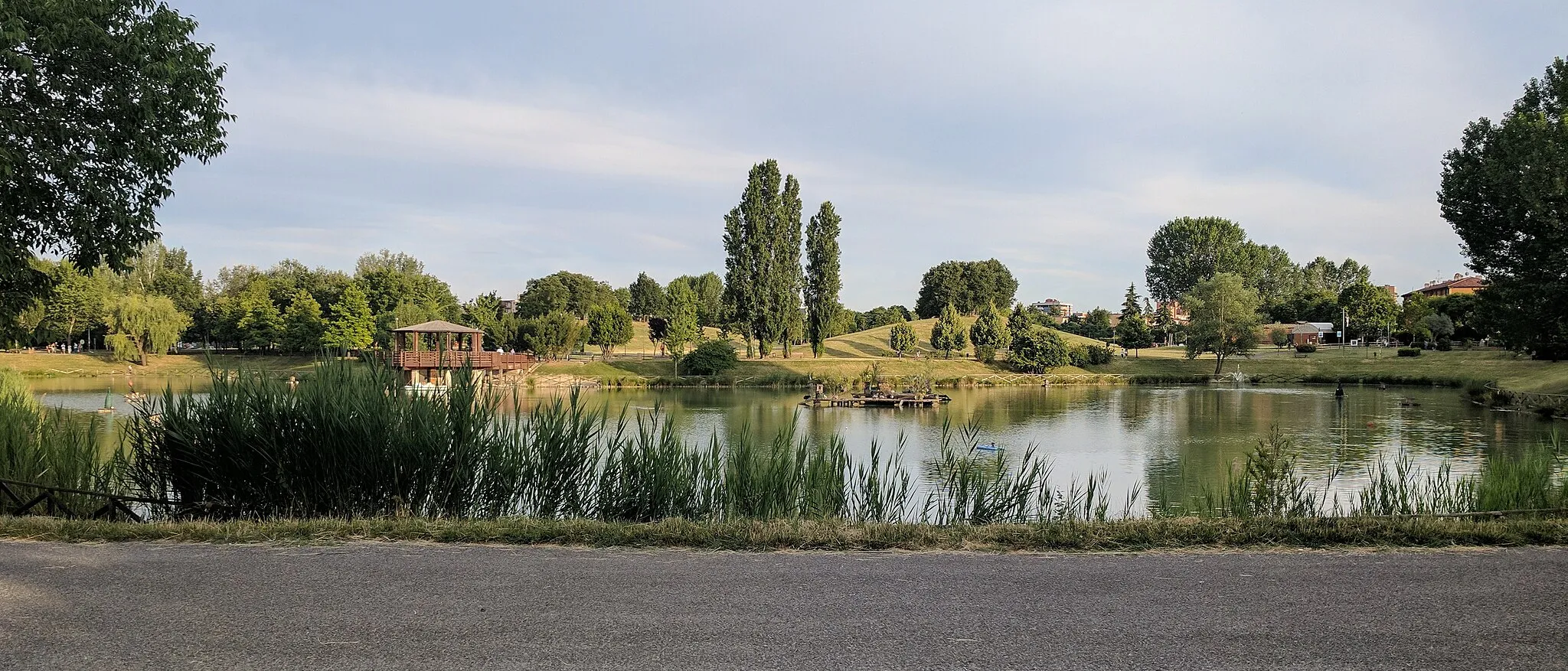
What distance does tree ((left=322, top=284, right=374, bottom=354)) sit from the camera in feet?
230

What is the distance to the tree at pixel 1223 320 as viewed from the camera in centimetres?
7144

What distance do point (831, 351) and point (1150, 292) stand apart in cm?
5258

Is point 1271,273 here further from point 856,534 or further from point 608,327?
point 856,534

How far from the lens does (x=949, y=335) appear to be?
79.9 m

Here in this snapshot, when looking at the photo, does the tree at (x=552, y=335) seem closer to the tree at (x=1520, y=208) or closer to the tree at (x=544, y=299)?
the tree at (x=544, y=299)

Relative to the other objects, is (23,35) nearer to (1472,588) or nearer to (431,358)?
(1472,588)

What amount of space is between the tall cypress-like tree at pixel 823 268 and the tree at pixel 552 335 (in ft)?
60.6

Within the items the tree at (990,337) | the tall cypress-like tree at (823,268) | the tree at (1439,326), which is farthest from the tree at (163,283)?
the tree at (1439,326)

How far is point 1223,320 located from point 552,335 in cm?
5207

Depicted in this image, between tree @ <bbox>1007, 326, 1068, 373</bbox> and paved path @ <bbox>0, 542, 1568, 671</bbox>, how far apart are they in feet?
223

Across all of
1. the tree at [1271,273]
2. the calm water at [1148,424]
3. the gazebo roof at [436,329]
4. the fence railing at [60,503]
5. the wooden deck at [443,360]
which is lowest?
the calm water at [1148,424]

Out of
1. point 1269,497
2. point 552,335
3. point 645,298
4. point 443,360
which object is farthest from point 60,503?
point 645,298

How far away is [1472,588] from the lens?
18.9 feet

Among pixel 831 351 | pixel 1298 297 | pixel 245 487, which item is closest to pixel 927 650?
pixel 245 487
